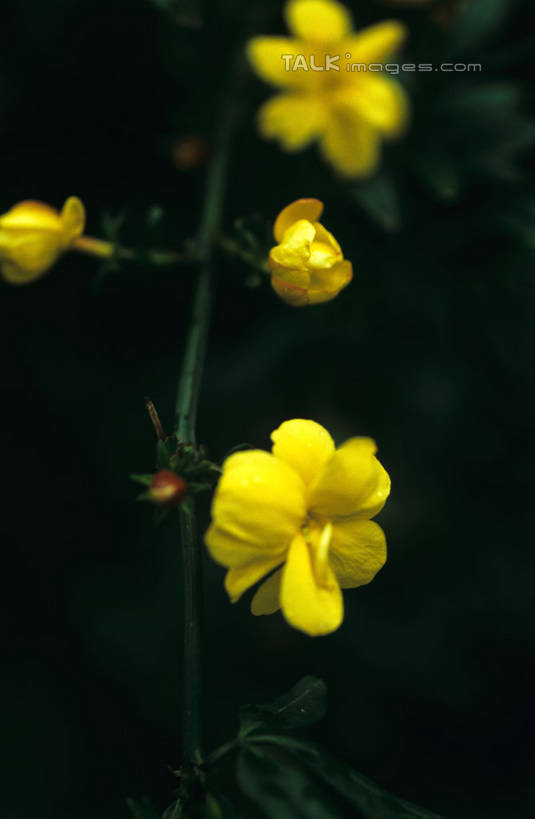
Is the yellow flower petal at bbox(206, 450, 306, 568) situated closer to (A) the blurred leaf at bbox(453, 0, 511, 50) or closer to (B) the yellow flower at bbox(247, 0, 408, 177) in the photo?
(B) the yellow flower at bbox(247, 0, 408, 177)

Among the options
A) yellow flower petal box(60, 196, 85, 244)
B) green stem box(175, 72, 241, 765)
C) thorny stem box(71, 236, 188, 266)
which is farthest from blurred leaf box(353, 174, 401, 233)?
yellow flower petal box(60, 196, 85, 244)

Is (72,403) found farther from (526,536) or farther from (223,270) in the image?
(526,536)

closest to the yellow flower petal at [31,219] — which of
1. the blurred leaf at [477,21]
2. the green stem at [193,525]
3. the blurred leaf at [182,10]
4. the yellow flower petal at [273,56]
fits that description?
the green stem at [193,525]

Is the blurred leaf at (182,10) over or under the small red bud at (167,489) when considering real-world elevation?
over

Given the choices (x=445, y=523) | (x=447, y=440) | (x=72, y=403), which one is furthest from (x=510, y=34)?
(x=72, y=403)

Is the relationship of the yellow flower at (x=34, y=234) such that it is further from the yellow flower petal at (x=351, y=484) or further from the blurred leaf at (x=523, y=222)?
the blurred leaf at (x=523, y=222)

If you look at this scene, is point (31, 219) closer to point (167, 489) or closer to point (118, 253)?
point (118, 253)

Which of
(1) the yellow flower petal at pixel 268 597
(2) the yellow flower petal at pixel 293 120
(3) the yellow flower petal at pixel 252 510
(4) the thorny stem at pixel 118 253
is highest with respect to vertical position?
(2) the yellow flower petal at pixel 293 120

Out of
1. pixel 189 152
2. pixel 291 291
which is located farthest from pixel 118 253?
pixel 189 152
